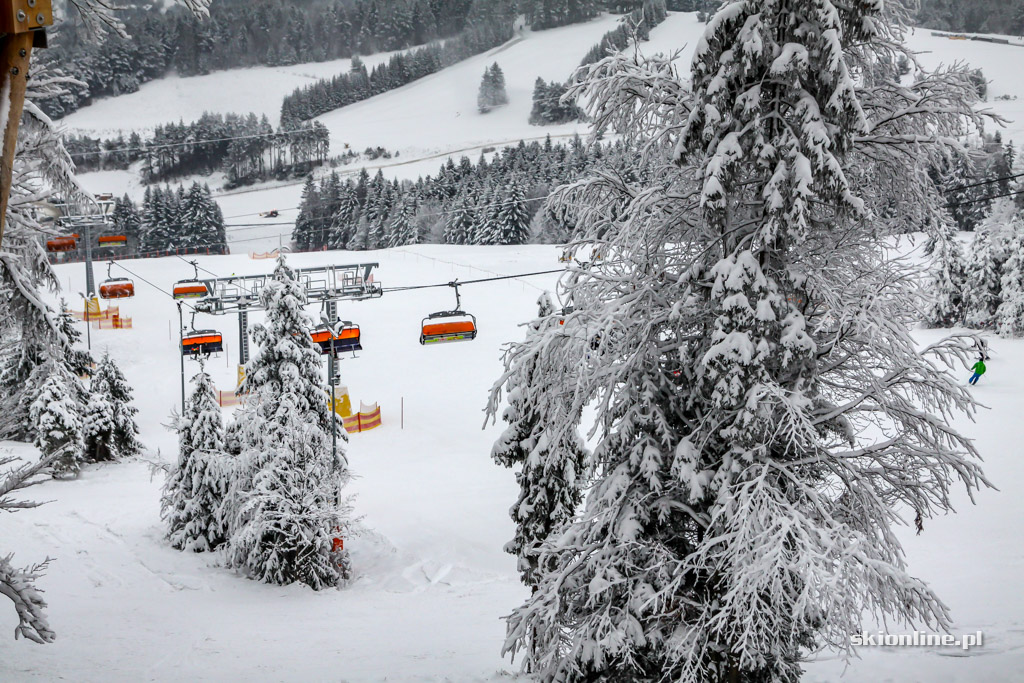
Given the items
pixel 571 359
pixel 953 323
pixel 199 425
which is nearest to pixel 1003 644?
pixel 571 359

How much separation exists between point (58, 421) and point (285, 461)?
1421cm

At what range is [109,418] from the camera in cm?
3175

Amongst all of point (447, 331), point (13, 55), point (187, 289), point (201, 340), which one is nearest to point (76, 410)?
point (201, 340)

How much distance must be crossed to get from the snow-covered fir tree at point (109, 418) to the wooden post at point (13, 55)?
30.8m

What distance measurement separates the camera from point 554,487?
592 inches

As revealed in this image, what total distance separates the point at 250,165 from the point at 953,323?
128528mm

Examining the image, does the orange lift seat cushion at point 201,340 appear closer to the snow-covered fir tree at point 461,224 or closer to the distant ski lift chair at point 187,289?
the distant ski lift chair at point 187,289

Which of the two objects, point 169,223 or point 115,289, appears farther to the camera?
point 169,223

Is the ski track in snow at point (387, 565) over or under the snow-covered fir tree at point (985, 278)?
under

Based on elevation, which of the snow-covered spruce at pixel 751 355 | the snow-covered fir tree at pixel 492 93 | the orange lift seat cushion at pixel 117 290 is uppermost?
the snow-covered fir tree at pixel 492 93

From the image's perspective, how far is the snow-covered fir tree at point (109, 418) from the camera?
31.7 meters

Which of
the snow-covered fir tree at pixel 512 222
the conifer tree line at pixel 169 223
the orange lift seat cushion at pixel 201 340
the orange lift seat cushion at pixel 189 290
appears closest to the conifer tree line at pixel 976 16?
the snow-covered fir tree at pixel 512 222

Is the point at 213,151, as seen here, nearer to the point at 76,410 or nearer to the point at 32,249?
the point at 76,410

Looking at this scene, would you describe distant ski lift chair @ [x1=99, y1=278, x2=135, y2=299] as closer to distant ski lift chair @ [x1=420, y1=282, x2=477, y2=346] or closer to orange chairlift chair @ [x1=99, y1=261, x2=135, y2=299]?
orange chairlift chair @ [x1=99, y1=261, x2=135, y2=299]
